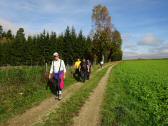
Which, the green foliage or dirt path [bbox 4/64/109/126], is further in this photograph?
the green foliage

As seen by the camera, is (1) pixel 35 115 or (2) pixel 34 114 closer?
(1) pixel 35 115

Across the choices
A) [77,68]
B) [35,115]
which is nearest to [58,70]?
[35,115]

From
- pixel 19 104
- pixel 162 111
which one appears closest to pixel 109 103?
pixel 162 111

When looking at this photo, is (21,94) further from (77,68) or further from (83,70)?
(77,68)

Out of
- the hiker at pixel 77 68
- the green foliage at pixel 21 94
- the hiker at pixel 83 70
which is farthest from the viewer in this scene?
the hiker at pixel 77 68

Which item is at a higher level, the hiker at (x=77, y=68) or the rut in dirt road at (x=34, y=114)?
the hiker at (x=77, y=68)

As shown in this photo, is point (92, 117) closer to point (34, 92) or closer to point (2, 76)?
point (34, 92)

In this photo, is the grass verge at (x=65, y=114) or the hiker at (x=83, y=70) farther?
the hiker at (x=83, y=70)

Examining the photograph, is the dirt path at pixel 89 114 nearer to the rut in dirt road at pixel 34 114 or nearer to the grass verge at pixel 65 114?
the grass verge at pixel 65 114

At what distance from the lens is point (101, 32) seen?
60531 mm

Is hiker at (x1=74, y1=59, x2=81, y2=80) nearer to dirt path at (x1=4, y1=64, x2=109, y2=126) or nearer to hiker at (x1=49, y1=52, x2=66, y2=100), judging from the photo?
hiker at (x1=49, y1=52, x2=66, y2=100)

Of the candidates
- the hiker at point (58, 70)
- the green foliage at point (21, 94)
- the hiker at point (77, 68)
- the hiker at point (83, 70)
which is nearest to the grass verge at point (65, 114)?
the hiker at point (58, 70)

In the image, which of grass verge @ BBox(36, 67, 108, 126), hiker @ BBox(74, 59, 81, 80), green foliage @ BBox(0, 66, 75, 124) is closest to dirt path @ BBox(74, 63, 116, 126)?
grass verge @ BBox(36, 67, 108, 126)

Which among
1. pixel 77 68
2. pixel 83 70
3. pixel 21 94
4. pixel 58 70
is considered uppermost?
pixel 58 70
